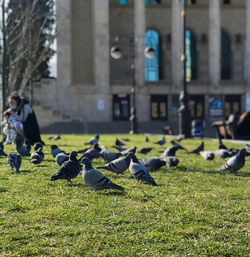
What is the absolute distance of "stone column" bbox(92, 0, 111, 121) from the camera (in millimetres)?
36594

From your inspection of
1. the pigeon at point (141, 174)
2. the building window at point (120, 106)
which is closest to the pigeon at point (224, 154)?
the pigeon at point (141, 174)

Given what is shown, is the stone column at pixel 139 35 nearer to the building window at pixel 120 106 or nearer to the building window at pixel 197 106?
the building window at pixel 120 106

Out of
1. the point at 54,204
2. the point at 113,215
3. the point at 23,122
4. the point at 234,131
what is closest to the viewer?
the point at 113,215

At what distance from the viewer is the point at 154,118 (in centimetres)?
3869

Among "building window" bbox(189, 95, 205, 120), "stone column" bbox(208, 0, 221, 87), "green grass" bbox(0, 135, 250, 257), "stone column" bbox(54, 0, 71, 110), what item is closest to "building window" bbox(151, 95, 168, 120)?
"building window" bbox(189, 95, 205, 120)

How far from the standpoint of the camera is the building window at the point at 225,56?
4369 centimetres

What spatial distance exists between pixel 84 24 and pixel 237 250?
1459 inches

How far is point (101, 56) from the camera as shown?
36906 mm

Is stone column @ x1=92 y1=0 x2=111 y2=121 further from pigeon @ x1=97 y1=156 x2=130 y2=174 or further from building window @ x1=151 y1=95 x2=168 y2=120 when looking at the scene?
pigeon @ x1=97 y1=156 x2=130 y2=174

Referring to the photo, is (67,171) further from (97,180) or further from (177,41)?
(177,41)

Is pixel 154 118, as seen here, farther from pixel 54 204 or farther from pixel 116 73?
pixel 54 204

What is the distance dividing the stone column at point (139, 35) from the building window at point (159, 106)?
2.28m

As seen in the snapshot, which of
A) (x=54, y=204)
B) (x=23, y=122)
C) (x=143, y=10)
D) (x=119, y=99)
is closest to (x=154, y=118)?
(x=119, y=99)

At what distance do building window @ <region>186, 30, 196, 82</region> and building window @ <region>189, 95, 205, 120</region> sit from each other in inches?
180
